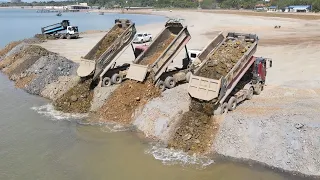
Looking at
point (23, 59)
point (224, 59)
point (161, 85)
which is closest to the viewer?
point (224, 59)

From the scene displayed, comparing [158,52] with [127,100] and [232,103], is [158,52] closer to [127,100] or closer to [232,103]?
[127,100]

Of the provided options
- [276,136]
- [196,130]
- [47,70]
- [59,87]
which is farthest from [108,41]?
[276,136]

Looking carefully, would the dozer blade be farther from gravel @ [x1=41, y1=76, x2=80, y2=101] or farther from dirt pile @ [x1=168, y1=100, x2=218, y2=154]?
dirt pile @ [x1=168, y1=100, x2=218, y2=154]

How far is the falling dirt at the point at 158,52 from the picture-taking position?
1951cm

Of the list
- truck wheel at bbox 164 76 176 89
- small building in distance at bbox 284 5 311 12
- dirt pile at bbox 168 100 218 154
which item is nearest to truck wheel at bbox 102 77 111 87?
truck wheel at bbox 164 76 176 89

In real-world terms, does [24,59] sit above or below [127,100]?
above

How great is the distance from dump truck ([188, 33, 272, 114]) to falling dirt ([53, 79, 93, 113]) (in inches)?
291

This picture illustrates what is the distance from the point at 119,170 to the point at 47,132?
570 cm

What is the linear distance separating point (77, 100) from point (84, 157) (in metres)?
6.21

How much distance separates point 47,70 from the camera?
1021 inches

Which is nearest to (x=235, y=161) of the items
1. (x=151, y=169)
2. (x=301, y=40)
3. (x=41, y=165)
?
(x=151, y=169)

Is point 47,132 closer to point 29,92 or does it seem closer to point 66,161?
point 66,161

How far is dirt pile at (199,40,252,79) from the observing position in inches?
604

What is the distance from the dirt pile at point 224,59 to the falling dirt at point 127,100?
150 inches
